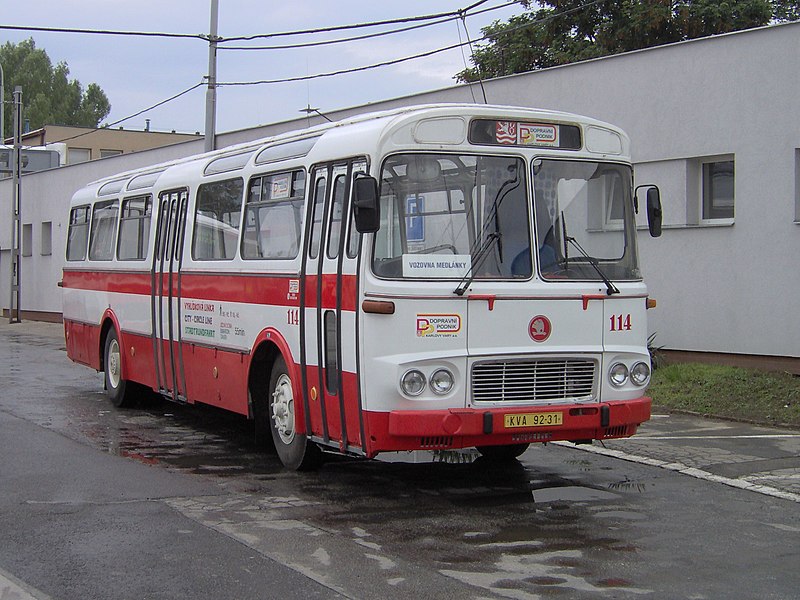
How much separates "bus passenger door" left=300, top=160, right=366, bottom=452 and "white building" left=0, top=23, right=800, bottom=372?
8.61m

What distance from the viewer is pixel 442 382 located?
888cm

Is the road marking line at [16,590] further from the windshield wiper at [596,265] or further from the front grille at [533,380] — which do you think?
the windshield wiper at [596,265]

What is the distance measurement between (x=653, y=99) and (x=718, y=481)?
372 inches

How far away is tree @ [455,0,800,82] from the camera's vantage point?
3231cm

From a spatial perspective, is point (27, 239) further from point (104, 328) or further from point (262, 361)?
point (262, 361)

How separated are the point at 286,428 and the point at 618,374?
2990 millimetres

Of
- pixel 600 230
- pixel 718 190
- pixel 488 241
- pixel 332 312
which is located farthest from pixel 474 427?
pixel 718 190

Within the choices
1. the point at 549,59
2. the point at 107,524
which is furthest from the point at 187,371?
the point at 549,59

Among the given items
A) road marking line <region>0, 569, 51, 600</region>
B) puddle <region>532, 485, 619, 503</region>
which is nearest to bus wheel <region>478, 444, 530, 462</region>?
puddle <region>532, 485, 619, 503</region>

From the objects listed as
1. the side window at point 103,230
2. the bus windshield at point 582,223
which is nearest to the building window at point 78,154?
the side window at point 103,230

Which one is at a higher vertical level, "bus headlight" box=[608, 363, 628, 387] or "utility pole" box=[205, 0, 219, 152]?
"utility pole" box=[205, 0, 219, 152]

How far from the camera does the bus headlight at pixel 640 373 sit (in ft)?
31.7

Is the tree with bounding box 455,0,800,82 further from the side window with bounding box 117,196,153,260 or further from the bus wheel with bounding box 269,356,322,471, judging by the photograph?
the bus wheel with bounding box 269,356,322,471

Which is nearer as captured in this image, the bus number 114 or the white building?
the bus number 114
